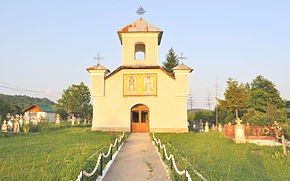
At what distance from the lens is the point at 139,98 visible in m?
20.0

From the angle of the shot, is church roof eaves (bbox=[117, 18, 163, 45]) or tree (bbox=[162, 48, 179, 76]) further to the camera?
tree (bbox=[162, 48, 179, 76])

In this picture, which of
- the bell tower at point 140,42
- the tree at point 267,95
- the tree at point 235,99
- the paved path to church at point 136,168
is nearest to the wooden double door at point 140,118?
the bell tower at point 140,42

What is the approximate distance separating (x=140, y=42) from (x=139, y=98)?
6.21 metres

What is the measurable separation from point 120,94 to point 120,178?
14.0 meters

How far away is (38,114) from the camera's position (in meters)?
47.6

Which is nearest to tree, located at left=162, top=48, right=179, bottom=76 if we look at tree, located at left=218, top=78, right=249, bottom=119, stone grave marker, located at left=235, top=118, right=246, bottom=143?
tree, located at left=218, top=78, right=249, bottom=119

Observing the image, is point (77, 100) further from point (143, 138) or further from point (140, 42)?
point (143, 138)

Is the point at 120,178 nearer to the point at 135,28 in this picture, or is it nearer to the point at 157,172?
the point at 157,172

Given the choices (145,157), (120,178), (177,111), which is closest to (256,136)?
(177,111)

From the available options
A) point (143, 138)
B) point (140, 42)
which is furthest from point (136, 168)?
point (140, 42)

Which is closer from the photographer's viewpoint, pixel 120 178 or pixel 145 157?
pixel 120 178

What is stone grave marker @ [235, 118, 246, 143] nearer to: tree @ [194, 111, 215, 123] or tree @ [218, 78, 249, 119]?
tree @ [218, 78, 249, 119]

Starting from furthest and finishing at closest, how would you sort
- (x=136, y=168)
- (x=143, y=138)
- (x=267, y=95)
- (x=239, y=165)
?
(x=267, y=95)
(x=143, y=138)
(x=239, y=165)
(x=136, y=168)

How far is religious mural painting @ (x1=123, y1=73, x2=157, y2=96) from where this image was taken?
20077 mm
